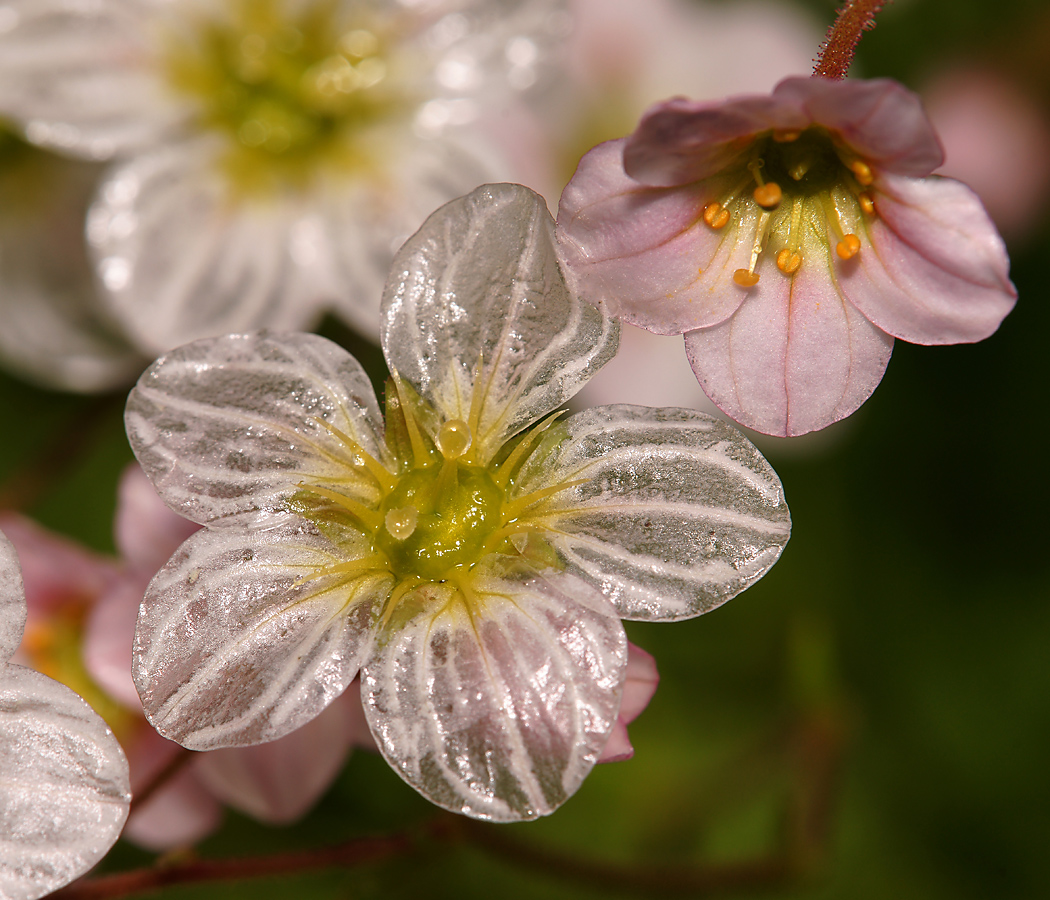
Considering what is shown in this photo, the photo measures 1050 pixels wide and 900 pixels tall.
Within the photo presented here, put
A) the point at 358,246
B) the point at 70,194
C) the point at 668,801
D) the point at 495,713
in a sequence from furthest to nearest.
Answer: the point at 668,801 < the point at 70,194 < the point at 358,246 < the point at 495,713

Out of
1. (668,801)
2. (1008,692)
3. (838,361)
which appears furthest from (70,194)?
(1008,692)

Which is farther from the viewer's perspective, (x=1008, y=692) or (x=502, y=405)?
(x=1008, y=692)

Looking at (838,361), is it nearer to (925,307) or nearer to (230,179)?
(925,307)

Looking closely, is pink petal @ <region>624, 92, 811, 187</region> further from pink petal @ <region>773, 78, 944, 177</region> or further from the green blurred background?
the green blurred background

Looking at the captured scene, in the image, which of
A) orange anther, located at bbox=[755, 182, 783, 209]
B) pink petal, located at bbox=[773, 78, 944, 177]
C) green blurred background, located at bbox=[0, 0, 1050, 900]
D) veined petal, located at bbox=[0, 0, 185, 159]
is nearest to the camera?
pink petal, located at bbox=[773, 78, 944, 177]

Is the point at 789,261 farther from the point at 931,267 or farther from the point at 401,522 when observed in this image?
the point at 401,522

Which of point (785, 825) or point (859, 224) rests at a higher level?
point (859, 224)

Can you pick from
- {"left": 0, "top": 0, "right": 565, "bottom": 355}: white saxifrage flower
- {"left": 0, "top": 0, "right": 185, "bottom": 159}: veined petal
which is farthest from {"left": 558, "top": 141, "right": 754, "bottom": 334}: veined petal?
{"left": 0, "top": 0, "right": 185, "bottom": 159}: veined petal
